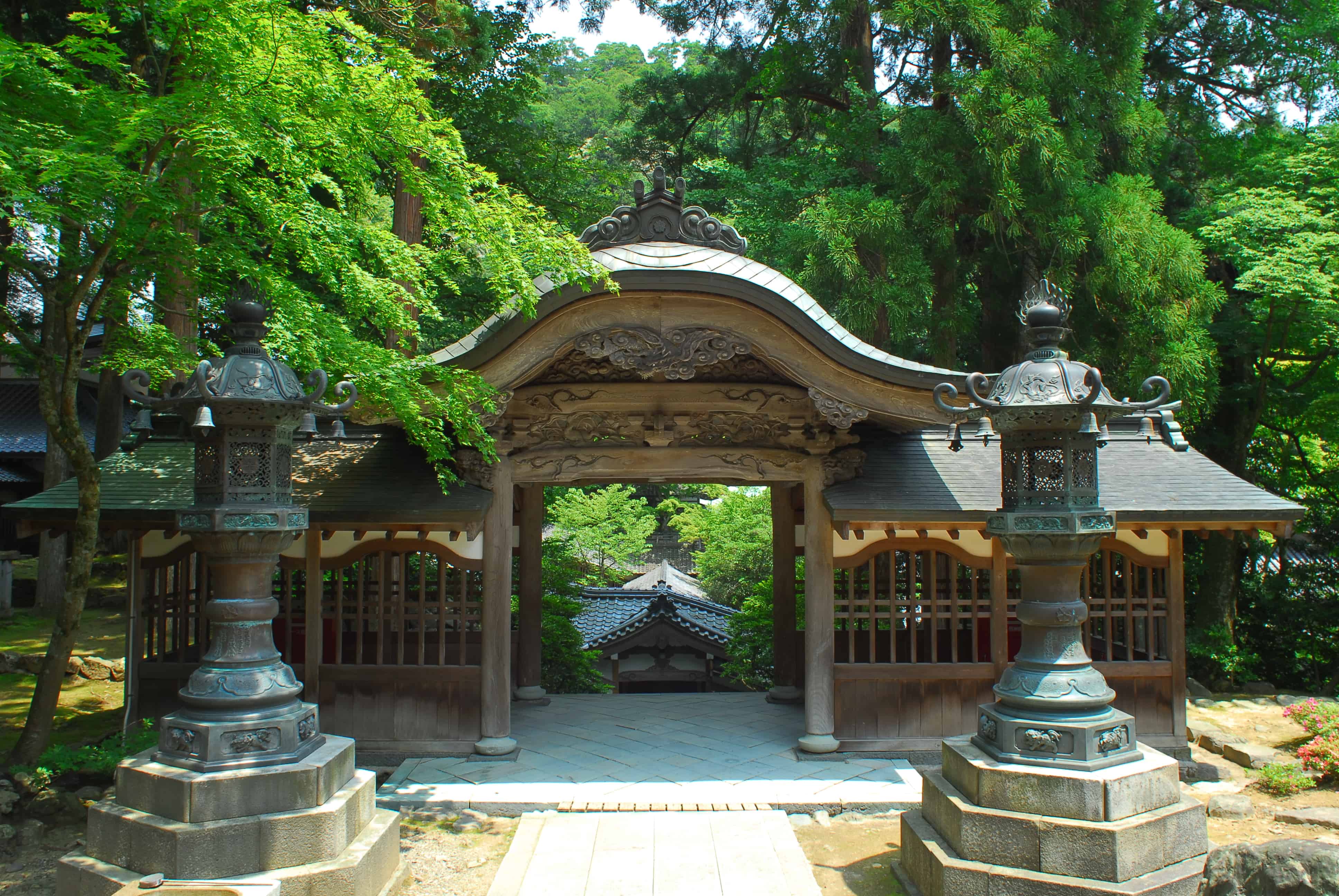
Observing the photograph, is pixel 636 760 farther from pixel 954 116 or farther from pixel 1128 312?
pixel 954 116

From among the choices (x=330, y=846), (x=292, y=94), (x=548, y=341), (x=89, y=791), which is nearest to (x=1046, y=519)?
(x=548, y=341)

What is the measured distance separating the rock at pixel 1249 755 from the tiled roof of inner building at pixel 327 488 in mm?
7173

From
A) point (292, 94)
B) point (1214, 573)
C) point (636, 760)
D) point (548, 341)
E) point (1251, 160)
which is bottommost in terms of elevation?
point (636, 760)

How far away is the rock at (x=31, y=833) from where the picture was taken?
5.59 meters

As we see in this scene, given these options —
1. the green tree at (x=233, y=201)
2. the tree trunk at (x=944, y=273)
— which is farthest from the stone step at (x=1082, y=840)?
the tree trunk at (x=944, y=273)

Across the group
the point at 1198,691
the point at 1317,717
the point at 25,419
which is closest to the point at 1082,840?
the point at 1317,717

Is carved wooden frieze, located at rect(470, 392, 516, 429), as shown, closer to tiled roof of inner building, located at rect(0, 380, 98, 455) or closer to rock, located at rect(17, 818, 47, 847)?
rock, located at rect(17, 818, 47, 847)

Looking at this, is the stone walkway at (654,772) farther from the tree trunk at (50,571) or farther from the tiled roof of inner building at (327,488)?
the tree trunk at (50,571)

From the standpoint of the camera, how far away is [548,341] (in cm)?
657

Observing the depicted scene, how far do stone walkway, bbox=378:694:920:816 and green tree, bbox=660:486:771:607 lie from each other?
7252mm

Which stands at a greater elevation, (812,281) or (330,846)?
(812,281)

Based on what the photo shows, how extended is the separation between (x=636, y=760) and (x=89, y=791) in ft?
13.4

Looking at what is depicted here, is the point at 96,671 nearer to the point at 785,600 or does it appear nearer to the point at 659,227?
the point at 785,600

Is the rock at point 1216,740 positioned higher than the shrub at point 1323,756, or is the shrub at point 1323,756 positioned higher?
the shrub at point 1323,756
